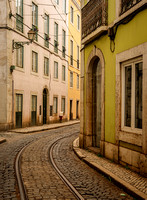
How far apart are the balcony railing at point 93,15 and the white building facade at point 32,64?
7.66 m

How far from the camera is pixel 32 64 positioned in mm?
20344

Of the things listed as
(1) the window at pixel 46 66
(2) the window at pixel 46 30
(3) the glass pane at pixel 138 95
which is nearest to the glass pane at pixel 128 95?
(3) the glass pane at pixel 138 95

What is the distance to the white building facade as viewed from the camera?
54.2 feet

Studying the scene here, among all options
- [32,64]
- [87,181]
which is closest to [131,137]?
[87,181]

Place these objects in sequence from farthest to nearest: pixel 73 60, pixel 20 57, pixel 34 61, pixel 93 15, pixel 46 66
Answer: pixel 73 60 → pixel 46 66 → pixel 34 61 → pixel 20 57 → pixel 93 15

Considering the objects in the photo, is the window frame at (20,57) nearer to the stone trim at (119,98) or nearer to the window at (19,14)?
the window at (19,14)

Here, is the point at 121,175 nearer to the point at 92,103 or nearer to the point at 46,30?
the point at 92,103

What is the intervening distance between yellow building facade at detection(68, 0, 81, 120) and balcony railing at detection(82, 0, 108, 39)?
19.9 metres

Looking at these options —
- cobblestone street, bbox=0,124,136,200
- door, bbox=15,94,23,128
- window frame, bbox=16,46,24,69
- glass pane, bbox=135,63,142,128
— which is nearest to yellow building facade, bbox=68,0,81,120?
window frame, bbox=16,46,24,69

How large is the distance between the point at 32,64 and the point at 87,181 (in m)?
15.5

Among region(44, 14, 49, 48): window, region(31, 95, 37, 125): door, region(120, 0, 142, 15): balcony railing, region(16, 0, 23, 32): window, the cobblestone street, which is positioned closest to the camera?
the cobblestone street

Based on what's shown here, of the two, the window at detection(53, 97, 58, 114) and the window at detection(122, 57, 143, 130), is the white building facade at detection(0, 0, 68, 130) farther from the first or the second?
the window at detection(122, 57, 143, 130)

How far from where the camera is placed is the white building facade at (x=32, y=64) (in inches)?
651

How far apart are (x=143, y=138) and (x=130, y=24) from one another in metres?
2.83
